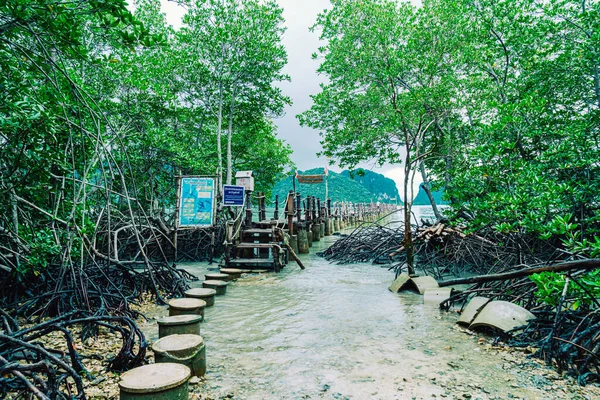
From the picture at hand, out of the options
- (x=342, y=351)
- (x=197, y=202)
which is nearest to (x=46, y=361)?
(x=342, y=351)

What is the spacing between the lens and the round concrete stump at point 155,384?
93.0 inches

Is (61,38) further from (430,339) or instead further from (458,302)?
(458,302)

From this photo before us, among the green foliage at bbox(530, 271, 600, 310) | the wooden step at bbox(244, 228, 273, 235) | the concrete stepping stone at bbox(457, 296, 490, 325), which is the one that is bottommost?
the concrete stepping stone at bbox(457, 296, 490, 325)

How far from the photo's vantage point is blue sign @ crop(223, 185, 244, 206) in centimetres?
1009

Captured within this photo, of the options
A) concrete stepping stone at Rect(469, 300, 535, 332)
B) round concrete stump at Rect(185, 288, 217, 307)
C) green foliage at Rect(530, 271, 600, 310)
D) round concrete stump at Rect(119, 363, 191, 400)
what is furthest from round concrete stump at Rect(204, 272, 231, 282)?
green foliage at Rect(530, 271, 600, 310)

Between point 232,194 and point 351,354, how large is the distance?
7.23 m

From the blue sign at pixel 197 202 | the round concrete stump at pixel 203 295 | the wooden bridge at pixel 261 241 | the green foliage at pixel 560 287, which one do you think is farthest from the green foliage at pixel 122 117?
the green foliage at pixel 560 287

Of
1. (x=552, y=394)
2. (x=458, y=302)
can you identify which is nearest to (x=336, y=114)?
(x=458, y=302)

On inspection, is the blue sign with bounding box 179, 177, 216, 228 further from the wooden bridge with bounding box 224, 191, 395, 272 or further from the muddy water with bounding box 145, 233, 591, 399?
the muddy water with bounding box 145, 233, 591, 399

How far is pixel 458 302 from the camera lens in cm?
567

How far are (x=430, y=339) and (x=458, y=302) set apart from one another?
68.8 inches

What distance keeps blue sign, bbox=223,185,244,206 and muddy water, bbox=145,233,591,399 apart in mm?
4063

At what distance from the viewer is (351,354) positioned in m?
3.84

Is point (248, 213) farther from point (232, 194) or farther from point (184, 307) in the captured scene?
point (184, 307)
